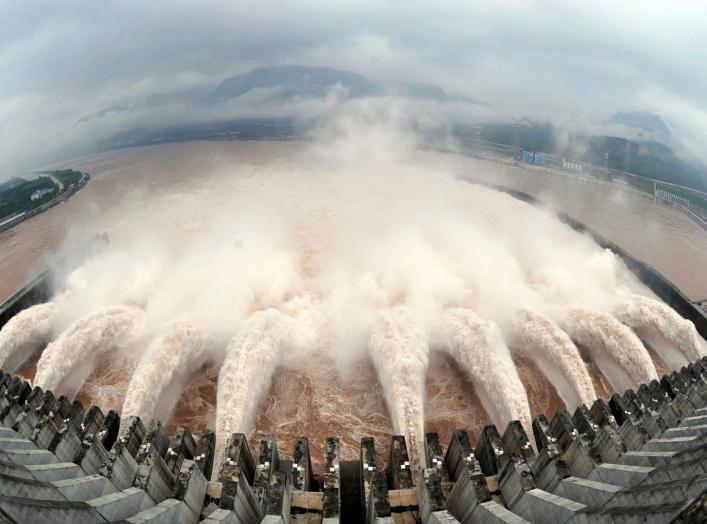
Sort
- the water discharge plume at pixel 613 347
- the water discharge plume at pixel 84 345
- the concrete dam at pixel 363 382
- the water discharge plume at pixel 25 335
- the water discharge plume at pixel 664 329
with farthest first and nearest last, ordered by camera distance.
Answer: the water discharge plume at pixel 664 329, the water discharge plume at pixel 25 335, the water discharge plume at pixel 613 347, the water discharge plume at pixel 84 345, the concrete dam at pixel 363 382

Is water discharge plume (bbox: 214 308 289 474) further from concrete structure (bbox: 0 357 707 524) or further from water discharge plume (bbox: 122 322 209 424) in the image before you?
concrete structure (bbox: 0 357 707 524)

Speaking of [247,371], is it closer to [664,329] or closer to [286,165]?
[664,329]

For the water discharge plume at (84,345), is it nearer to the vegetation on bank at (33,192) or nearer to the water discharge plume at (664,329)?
the water discharge plume at (664,329)

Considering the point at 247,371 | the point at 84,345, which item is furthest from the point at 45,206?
the point at 247,371

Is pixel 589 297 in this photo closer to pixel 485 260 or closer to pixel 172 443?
pixel 485 260

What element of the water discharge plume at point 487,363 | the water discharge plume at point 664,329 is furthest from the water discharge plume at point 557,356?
the water discharge plume at point 664,329
